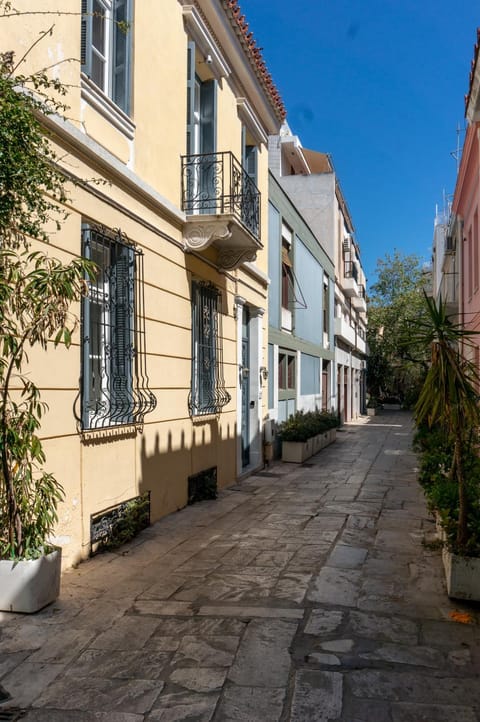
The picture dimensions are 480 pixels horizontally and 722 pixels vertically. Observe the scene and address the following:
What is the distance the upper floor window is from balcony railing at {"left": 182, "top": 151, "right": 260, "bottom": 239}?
1.77 m

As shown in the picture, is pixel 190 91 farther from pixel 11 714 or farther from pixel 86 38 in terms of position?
pixel 11 714

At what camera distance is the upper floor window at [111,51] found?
6.33 metres

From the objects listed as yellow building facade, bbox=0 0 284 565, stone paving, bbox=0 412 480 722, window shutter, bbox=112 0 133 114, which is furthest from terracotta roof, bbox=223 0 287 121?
stone paving, bbox=0 412 480 722

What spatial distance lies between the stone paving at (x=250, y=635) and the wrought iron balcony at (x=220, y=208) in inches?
149

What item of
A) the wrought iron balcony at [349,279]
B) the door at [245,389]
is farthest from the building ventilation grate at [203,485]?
the wrought iron balcony at [349,279]

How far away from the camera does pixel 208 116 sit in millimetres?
9586

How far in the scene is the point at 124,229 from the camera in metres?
6.67

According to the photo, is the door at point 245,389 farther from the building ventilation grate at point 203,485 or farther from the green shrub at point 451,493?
the green shrub at point 451,493

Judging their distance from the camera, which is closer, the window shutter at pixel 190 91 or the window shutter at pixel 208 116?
the window shutter at pixel 190 91

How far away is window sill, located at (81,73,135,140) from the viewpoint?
5898 mm

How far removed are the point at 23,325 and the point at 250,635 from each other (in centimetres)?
254

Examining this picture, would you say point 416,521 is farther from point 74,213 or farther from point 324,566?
point 74,213

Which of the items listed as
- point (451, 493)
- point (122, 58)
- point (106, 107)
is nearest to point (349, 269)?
point (122, 58)

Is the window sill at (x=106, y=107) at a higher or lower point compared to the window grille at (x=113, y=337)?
higher
